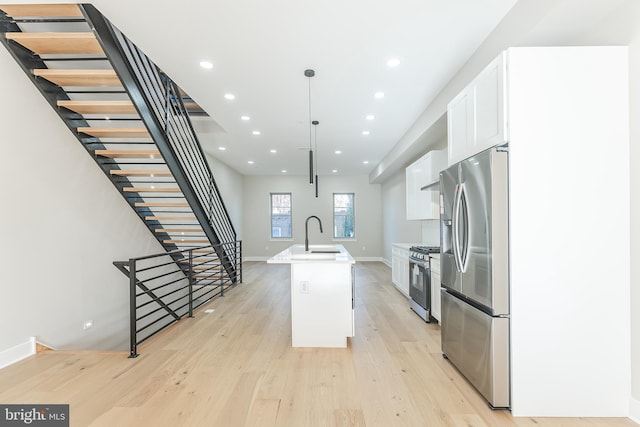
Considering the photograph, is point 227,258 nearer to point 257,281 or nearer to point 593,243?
point 257,281

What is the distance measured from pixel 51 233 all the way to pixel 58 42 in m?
1.86

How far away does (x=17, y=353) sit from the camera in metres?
2.64

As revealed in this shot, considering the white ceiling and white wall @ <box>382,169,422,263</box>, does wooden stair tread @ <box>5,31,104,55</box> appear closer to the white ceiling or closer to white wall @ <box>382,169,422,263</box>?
the white ceiling

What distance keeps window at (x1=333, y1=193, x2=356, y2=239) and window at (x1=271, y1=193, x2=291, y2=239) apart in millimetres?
1676

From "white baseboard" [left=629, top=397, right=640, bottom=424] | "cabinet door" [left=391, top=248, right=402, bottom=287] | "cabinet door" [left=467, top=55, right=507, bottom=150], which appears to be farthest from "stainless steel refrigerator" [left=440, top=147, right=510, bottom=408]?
"cabinet door" [left=391, top=248, right=402, bottom=287]

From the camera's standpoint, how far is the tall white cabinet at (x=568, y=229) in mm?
1922

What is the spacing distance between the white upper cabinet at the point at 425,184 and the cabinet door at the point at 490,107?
2.26 metres

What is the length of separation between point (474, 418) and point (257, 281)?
17.8 feet

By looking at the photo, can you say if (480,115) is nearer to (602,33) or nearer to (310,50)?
(602,33)

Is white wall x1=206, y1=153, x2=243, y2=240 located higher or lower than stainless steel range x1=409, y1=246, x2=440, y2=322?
higher

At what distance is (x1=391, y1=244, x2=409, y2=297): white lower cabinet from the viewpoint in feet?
16.7

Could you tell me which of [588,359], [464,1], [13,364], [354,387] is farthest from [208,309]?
[464,1]

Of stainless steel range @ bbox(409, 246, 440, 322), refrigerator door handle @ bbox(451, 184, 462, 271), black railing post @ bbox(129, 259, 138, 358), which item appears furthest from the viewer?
stainless steel range @ bbox(409, 246, 440, 322)

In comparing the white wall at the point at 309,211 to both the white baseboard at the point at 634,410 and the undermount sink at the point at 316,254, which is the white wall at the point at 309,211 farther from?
the white baseboard at the point at 634,410
